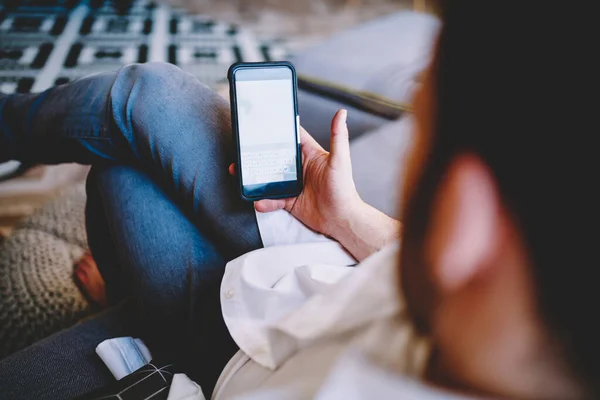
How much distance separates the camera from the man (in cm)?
25

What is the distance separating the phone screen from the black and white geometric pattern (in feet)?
3.81

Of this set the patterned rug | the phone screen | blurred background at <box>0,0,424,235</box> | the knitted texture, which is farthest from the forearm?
the patterned rug

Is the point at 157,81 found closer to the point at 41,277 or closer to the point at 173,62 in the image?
the point at 41,277

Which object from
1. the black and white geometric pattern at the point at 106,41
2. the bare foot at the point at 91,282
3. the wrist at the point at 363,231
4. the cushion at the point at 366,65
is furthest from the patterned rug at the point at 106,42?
the wrist at the point at 363,231

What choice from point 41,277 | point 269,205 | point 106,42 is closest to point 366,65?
point 269,205

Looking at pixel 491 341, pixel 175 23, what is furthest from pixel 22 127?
pixel 175 23

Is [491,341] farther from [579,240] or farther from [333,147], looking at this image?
[333,147]

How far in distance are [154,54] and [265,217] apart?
4.97 feet

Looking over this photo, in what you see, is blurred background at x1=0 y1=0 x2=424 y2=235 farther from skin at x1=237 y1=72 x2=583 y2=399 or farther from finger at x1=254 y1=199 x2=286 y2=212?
skin at x1=237 y1=72 x2=583 y2=399

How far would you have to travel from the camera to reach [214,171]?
0.65m

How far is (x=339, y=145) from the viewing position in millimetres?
614

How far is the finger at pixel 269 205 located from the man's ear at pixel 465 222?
36 centimetres

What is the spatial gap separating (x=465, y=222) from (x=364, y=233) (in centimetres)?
33

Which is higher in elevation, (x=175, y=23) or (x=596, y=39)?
(x=596, y=39)
